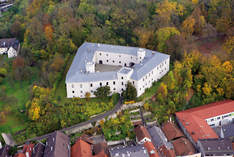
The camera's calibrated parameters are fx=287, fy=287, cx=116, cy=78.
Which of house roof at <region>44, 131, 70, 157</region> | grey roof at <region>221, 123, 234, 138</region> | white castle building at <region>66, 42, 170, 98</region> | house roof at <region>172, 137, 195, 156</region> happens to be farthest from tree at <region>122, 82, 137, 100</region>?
grey roof at <region>221, 123, 234, 138</region>

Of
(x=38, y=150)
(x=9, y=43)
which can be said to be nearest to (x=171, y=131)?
(x=38, y=150)

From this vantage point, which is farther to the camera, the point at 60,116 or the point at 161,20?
the point at 161,20

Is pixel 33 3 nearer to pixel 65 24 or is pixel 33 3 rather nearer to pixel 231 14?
pixel 65 24

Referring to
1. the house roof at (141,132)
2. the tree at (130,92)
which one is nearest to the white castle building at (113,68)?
the tree at (130,92)

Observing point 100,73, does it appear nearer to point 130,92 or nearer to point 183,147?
point 130,92

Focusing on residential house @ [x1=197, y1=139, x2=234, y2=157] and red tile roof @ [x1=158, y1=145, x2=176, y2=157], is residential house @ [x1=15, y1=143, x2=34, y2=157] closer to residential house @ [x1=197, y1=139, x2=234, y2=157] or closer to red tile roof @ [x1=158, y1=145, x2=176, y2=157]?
red tile roof @ [x1=158, y1=145, x2=176, y2=157]

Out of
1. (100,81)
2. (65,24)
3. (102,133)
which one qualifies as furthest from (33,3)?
(102,133)
